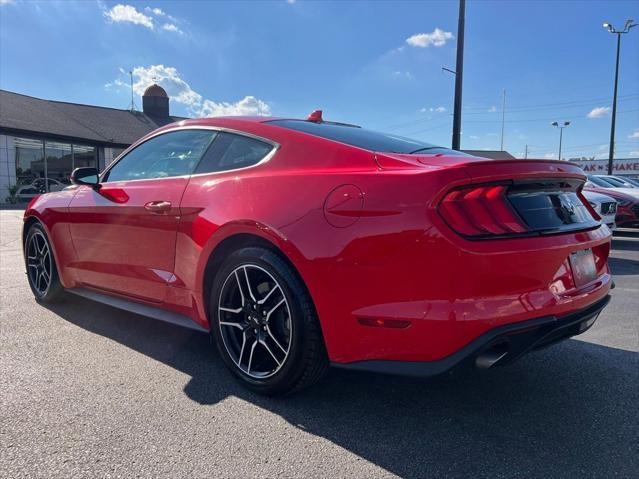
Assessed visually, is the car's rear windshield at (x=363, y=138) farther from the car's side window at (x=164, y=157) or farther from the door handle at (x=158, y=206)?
the door handle at (x=158, y=206)

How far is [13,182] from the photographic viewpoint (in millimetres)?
21109

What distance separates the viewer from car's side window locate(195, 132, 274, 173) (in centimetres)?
278

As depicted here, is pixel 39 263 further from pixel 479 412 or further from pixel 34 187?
pixel 34 187

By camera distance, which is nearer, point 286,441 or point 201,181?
point 286,441

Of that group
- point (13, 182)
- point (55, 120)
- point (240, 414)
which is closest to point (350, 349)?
point (240, 414)

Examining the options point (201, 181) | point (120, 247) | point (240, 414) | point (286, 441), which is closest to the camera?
point (286, 441)

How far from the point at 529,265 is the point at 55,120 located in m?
27.5

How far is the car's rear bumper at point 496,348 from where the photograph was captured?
1.97 metres

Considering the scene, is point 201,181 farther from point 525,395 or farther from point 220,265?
point 525,395

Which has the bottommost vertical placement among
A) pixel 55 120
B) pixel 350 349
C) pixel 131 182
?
pixel 350 349

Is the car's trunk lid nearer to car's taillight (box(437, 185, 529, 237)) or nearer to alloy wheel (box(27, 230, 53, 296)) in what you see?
car's taillight (box(437, 185, 529, 237))

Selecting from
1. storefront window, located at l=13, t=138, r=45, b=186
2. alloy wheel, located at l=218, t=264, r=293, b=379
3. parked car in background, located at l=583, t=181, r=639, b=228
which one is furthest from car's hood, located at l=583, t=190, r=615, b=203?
storefront window, located at l=13, t=138, r=45, b=186

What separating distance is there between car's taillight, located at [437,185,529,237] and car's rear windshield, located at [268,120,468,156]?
0.62m

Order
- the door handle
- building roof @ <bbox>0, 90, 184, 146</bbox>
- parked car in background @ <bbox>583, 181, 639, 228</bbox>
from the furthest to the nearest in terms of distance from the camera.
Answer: building roof @ <bbox>0, 90, 184, 146</bbox> < parked car in background @ <bbox>583, 181, 639, 228</bbox> < the door handle
